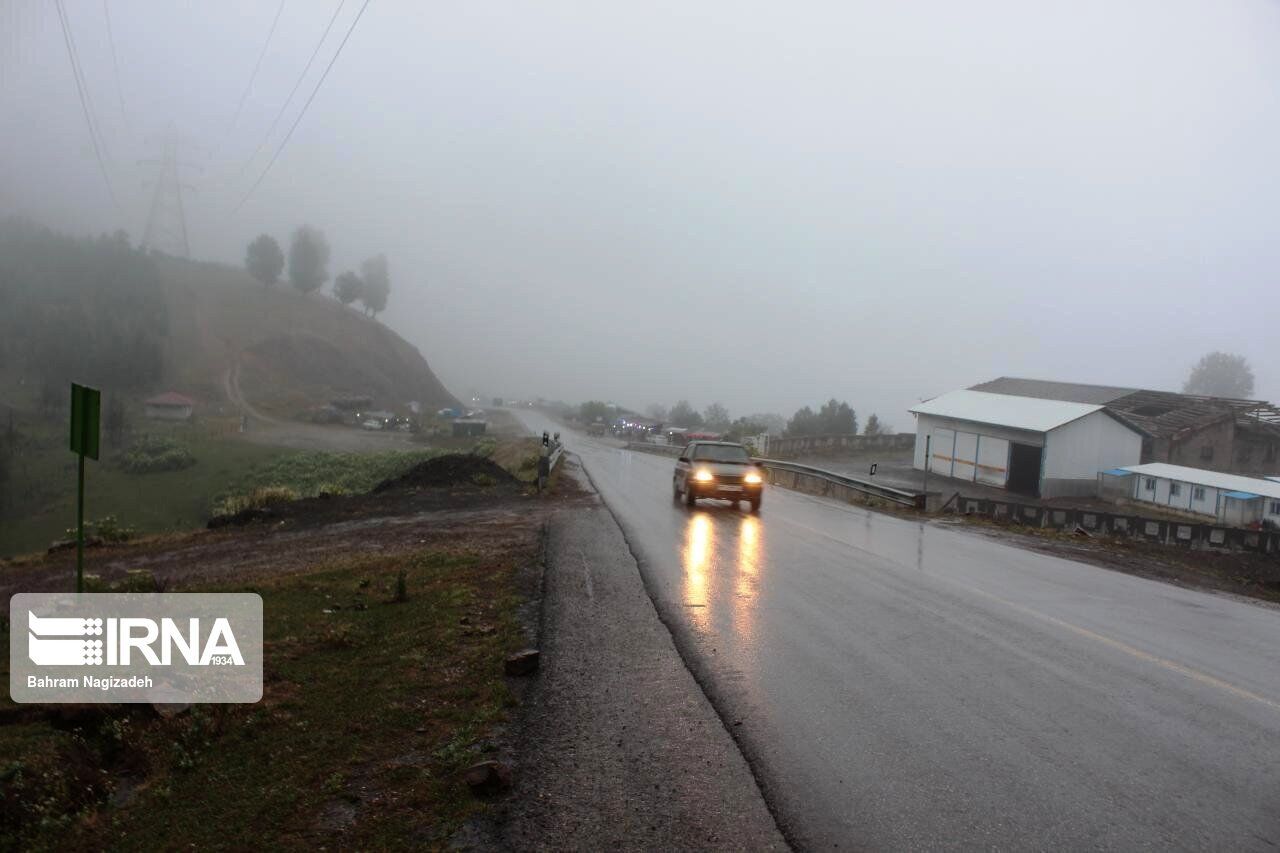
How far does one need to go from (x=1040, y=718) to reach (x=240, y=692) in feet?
20.5

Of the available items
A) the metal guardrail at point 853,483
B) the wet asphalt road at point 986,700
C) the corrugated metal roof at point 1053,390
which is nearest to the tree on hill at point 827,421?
the corrugated metal roof at point 1053,390

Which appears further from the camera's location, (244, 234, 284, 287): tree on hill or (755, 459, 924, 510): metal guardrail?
(244, 234, 284, 287): tree on hill

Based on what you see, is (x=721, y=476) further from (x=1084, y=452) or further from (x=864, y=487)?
(x=1084, y=452)

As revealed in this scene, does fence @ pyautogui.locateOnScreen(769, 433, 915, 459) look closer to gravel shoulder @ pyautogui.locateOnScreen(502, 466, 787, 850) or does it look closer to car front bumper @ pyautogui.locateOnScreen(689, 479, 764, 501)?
car front bumper @ pyautogui.locateOnScreen(689, 479, 764, 501)

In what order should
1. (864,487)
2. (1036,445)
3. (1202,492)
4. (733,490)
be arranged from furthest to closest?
1. (1036,445)
2. (1202,492)
3. (864,487)
4. (733,490)

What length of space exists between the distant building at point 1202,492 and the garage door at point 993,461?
4698 millimetres

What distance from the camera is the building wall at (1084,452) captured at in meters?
40.8

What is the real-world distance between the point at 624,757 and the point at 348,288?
548ft

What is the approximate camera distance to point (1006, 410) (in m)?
46.3

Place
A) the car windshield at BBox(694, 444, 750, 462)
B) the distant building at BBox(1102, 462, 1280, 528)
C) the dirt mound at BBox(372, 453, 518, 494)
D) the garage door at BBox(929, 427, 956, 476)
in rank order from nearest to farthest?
the car windshield at BBox(694, 444, 750, 462) < the dirt mound at BBox(372, 453, 518, 494) < the distant building at BBox(1102, 462, 1280, 528) < the garage door at BBox(929, 427, 956, 476)

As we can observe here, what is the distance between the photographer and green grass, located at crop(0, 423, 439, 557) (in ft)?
119

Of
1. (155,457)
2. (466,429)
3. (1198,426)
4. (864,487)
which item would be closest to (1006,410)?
(1198,426)

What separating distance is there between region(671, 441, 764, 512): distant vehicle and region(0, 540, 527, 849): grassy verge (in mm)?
12935

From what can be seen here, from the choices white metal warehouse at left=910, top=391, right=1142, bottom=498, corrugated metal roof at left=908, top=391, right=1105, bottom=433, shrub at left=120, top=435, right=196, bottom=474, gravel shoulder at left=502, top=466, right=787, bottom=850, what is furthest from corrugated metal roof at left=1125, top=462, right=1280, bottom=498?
shrub at left=120, top=435, right=196, bottom=474
